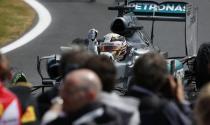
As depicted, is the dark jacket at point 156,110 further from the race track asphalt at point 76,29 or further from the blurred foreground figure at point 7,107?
the race track asphalt at point 76,29

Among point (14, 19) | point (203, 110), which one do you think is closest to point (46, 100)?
point (203, 110)

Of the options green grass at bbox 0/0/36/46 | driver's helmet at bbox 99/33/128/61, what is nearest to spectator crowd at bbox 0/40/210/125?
driver's helmet at bbox 99/33/128/61

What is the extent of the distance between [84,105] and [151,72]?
24.8 inches

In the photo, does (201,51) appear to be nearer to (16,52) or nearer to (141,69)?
(141,69)

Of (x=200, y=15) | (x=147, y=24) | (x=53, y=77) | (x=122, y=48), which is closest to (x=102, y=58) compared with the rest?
(x=53, y=77)

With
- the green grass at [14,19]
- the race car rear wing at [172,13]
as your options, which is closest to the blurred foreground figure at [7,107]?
the race car rear wing at [172,13]

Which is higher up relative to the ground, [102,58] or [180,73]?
[102,58]

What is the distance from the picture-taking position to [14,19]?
22.1 metres

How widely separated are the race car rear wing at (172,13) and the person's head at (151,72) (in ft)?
22.6

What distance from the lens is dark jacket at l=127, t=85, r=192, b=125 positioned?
18.0ft

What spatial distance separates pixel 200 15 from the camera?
895 inches

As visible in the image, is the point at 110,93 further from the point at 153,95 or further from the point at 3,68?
the point at 3,68

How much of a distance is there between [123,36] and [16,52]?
7127 mm

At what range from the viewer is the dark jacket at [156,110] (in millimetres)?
5484
